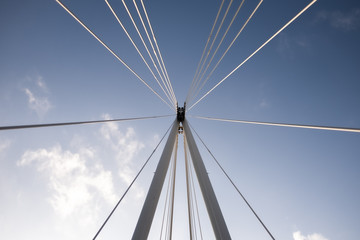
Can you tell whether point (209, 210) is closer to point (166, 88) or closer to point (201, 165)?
point (201, 165)

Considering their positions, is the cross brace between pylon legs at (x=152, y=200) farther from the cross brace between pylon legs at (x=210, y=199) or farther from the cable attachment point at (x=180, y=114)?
the cable attachment point at (x=180, y=114)

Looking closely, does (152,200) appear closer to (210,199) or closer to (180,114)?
(210,199)

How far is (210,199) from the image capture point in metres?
4.61

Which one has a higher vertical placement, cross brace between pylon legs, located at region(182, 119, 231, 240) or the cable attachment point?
the cable attachment point

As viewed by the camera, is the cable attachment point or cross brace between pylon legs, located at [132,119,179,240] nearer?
cross brace between pylon legs, located at [132,119,179,240]

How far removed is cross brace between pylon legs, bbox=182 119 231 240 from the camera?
12.7 ft

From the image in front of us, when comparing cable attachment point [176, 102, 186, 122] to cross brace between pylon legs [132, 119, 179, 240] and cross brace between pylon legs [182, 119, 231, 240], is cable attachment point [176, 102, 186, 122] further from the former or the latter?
cross brace between pylon legs [132, 119, 179, 240]

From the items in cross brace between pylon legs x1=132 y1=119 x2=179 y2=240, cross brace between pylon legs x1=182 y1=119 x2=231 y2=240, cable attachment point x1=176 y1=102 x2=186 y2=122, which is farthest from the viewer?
cable attachment point x1=176 y1=102 x2=186 y2=122

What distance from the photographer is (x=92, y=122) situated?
12.0 ft

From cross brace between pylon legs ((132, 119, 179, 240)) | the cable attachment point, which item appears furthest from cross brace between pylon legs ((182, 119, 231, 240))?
the cable attachment point

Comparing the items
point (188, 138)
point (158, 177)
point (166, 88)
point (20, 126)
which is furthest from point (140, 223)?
point (166, 88)

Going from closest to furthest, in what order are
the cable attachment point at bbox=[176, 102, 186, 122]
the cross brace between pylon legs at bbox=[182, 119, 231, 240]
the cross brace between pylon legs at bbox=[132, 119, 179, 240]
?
the cross brace between pylon legs at bbox=[132, 119, 179, 240] → the cross brace between pylon legs at bbox=[182, 119, 231, 240] → the cable attachment point at bbox=[176, 102, 186, 122]

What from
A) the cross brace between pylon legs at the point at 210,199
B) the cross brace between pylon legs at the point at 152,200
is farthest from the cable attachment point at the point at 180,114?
the cross brace between pylon legs at the point at 152,200

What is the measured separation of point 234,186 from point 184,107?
6058 mm
